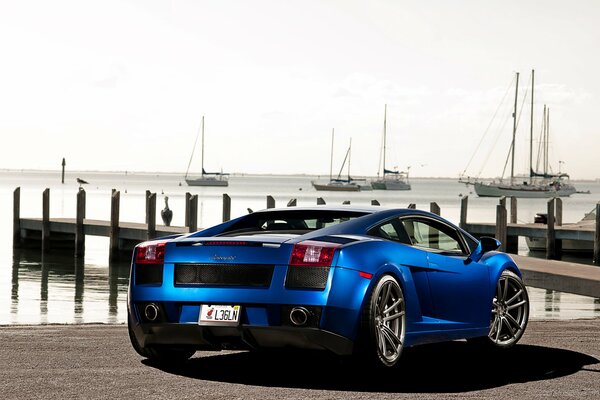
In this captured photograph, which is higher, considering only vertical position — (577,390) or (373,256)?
(373,256)

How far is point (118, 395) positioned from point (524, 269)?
11.4 m

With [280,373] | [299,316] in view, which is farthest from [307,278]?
[280,373]

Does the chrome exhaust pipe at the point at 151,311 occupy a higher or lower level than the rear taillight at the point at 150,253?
lower

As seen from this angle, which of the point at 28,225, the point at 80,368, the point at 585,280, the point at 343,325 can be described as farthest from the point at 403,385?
the point at 28,225

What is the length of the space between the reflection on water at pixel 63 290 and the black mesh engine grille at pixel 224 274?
11.3 m

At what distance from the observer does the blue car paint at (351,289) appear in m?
8.23

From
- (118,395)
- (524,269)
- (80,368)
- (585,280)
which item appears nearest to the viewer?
(118,395)

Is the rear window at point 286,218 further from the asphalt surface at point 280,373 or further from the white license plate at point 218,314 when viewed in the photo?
the asphalt surface at point 280,373

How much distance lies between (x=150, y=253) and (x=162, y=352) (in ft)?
3.00

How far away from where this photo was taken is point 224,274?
8.45 metres

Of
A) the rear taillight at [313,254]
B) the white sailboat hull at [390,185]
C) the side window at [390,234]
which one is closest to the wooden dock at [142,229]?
the side window at [390,234]

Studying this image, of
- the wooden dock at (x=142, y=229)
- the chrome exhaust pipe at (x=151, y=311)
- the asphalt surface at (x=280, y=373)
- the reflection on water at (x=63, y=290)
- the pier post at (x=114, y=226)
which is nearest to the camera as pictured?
the asphalt surface at (x=280, y=373)

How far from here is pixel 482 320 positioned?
10.1 meters

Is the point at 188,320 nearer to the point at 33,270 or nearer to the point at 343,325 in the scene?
the point at 343,325
